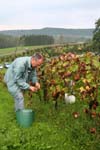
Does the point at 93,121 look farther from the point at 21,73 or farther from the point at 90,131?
→ the point at 21,73

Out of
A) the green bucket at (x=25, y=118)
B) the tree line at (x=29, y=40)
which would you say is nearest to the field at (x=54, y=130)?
the green bucket at (x=25, y=118)

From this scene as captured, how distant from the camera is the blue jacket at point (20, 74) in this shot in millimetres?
8680

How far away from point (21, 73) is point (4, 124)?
1276 millimetres

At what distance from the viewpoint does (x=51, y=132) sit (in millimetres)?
8344

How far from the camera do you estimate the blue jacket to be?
28.5ft

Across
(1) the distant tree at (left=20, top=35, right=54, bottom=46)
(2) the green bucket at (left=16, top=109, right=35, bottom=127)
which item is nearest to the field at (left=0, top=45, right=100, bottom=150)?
(2) the green bucket at (left=16, top=109, right=35, bottom=127)

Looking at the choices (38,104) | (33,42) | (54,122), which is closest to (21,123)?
(54,122)

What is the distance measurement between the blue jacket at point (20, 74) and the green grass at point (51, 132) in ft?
2.95

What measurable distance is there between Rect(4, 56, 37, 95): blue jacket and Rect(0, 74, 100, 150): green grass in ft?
2.95

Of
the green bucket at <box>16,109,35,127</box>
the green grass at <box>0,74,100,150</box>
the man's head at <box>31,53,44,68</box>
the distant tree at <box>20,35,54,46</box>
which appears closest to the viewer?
the green grass at <box>0,74,100,150</box>

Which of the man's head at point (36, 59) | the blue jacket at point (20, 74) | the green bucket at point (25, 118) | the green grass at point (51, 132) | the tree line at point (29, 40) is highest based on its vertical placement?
the man's head at point (36, 59)

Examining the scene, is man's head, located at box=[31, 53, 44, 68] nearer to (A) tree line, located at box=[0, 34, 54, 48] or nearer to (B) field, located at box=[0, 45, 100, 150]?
(B) field, located at box=[0, 45, 100, 150]

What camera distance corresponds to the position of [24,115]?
28.3ft

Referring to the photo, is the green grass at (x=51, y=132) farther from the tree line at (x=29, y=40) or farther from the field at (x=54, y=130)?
the tree line at (x=29, y=40)
